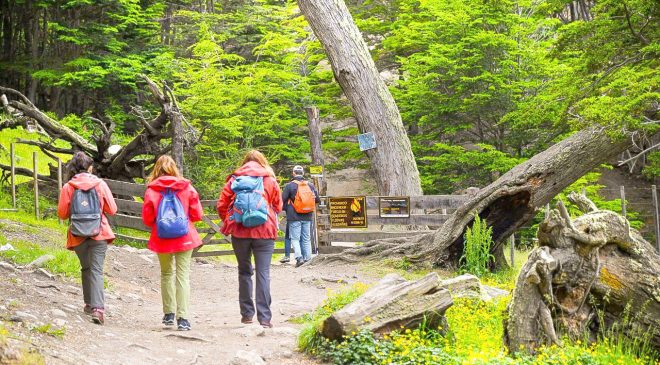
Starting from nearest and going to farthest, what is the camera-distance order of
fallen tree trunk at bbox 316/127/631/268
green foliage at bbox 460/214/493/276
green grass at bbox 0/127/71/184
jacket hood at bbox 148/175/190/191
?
jacket hood at bbox 148/175/190/191, green foliage at bbox 460/214/493/276, fallen tree trunk at bbox 316/127/631/268, green grass at bbox 0/127/71/184

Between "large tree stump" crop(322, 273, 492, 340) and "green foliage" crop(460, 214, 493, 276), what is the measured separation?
4712 mm

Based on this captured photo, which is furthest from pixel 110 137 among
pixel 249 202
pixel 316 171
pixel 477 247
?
pixel 249 202

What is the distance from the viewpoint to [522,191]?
12852mm

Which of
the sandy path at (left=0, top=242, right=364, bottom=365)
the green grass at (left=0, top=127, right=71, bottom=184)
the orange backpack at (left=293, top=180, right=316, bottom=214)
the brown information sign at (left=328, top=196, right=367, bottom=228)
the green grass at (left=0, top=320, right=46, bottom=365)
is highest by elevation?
the green grass at (left=0, top=127, right=71, bottom=184)

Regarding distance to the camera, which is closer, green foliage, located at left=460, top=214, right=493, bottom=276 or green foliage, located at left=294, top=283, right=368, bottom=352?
green foliage, located at left=294, top=283, right=368, bottom=352

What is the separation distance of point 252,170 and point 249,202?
38 cm

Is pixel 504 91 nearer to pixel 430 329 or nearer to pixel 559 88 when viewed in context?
pixel 559 88

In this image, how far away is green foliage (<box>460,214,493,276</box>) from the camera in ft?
40.2

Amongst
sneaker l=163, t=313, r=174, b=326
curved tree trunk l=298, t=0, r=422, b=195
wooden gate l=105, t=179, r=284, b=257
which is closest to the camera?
sneaker l=163, t=313, r=174, b=326

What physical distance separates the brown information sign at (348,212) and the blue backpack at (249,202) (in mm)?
7884

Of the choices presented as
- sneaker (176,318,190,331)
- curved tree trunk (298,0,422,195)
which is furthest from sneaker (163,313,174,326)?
curved tree trunk (298,0,422,195)

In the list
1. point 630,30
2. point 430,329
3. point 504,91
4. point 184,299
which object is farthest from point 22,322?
point 504,91

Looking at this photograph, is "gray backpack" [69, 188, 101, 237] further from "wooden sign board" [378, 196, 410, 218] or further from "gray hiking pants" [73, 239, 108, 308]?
"wooden sign board" [378, 196, 410, 218]

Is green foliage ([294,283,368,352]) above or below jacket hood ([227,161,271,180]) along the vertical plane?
below
